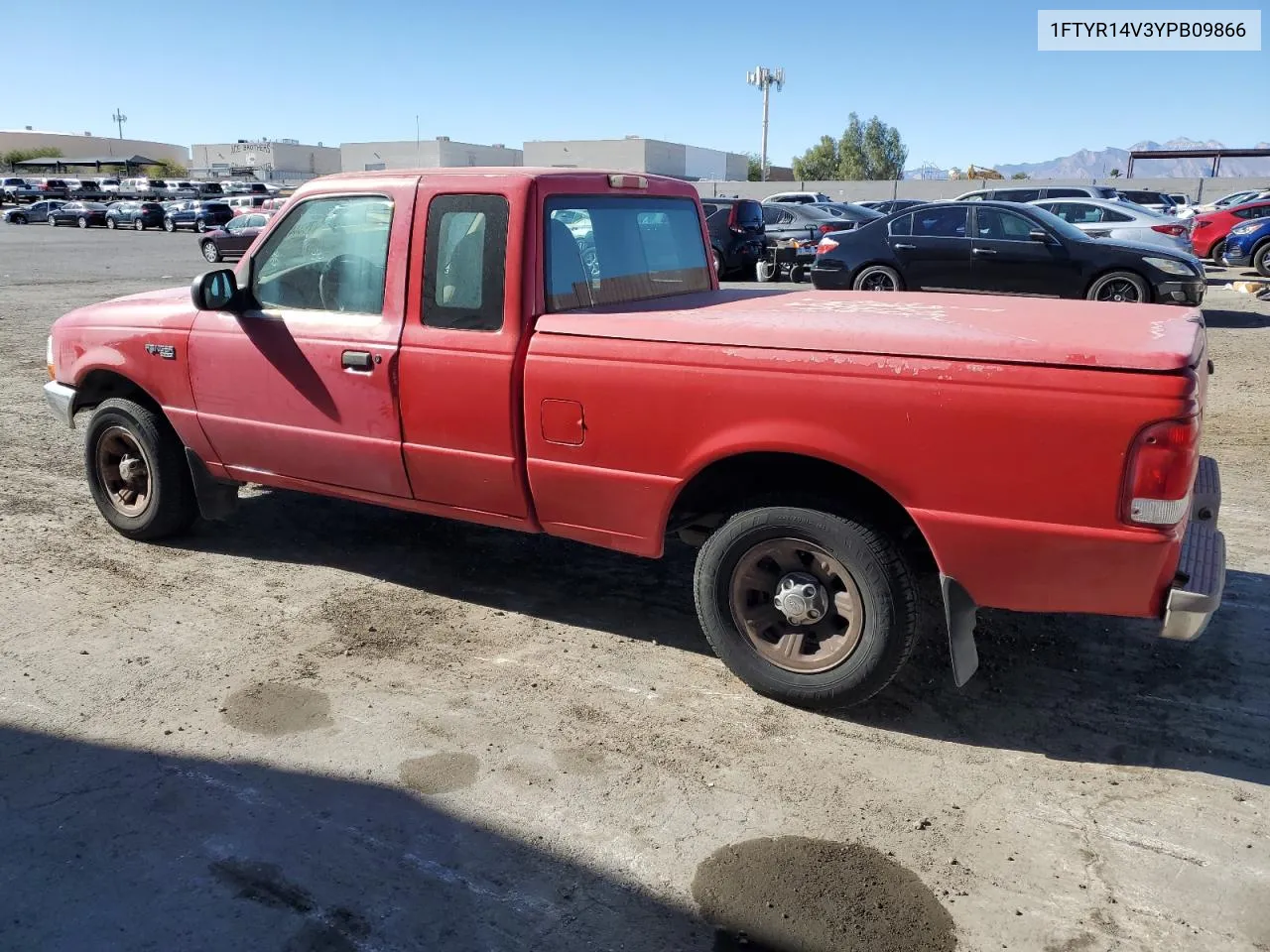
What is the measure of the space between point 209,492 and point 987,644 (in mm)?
3928

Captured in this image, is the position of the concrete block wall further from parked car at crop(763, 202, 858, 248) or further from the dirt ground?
the dirt ground

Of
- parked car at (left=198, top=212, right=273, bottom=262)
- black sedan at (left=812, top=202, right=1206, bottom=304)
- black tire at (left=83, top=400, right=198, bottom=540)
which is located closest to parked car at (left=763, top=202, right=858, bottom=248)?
black sedan at (left=812, top=202, right=1206, bottom=304)

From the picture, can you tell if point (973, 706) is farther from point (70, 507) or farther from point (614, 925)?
point (70, 507)

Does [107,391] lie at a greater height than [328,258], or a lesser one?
lesser

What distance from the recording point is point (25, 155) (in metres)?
114

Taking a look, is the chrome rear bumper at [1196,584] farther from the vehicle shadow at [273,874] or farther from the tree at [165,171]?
the tree at [165,171]

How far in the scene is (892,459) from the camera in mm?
3297

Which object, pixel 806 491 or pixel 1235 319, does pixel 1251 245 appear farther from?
pixel 806 491

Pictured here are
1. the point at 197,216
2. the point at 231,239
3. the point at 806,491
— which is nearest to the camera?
the point at 806,491

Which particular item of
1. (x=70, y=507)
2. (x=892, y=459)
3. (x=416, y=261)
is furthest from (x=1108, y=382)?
(x=70, y=507)

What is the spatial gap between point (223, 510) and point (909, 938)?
4205mm

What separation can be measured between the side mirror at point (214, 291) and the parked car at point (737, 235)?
15063mm

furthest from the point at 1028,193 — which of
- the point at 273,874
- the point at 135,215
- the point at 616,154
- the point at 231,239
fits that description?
the point at 616,154

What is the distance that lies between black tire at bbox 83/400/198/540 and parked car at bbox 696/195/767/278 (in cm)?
1473
